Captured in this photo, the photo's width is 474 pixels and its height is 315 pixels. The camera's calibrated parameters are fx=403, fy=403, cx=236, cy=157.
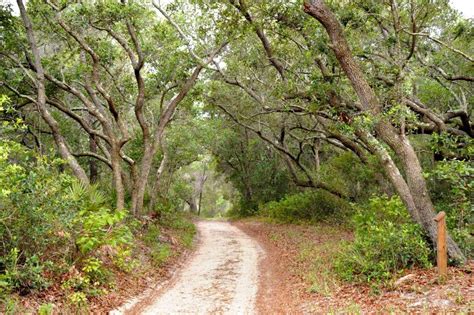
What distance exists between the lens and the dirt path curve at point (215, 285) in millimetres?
7698

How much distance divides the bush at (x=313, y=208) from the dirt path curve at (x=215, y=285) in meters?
5.33

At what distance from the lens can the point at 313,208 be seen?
65.3 feet

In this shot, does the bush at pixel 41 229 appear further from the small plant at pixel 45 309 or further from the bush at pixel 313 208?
the bush at pixel 313 208

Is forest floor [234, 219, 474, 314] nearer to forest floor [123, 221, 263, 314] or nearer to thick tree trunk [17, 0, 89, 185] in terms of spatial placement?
forest floor [123, 221, 263, 314]

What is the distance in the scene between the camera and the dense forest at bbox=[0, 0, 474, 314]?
24.1 feet

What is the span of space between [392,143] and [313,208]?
1190cm

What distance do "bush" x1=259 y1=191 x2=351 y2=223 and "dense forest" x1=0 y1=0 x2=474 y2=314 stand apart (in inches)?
2.9

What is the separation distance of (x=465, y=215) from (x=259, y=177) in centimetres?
2019

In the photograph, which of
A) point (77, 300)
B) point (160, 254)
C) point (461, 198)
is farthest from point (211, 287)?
point (461, 198)

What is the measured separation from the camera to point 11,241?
21.3 ft

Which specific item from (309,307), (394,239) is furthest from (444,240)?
(309,307)

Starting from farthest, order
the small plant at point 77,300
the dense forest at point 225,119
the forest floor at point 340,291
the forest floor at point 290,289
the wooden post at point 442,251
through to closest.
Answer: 1. the dense forest at point 225,119
2. the wooden post at point 442,251
3. the small plant at point 77,300
4. the forest floor at point 290,289
5. the forest floor at point 340,291

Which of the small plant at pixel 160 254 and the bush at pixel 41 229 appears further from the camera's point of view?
the small plant at pixel 160 254

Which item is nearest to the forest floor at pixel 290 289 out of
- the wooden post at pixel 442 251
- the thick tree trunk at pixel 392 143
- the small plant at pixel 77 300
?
the wooden post at pixel 442 251
